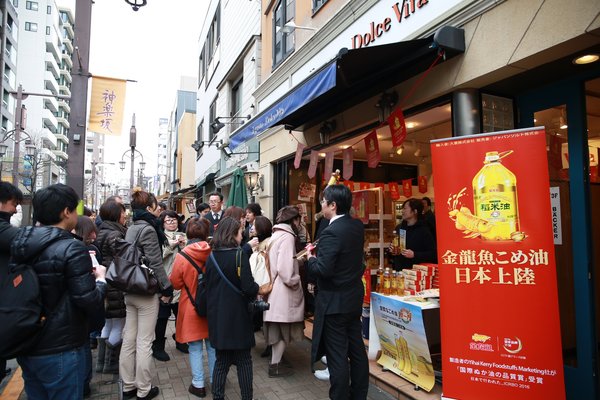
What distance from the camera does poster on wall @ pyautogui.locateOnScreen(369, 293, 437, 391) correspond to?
3.81 meters

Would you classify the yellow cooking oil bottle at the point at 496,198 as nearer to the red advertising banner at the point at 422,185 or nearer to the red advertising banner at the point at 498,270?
the red advertising banner at the point at 498,270

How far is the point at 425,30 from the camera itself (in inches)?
187

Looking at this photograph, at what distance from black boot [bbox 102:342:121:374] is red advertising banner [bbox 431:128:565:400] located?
394cm

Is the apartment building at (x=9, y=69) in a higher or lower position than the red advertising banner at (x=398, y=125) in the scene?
higher

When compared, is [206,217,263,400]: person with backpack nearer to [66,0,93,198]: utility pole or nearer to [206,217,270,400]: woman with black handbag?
[206,217,270,400]: woman with black handbag

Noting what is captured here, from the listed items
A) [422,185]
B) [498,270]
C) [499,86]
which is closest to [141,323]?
[498,270]

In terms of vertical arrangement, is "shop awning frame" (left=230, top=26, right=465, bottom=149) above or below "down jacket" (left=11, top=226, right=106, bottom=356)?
above

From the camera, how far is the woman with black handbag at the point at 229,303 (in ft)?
11.7

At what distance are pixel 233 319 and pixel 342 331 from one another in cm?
105

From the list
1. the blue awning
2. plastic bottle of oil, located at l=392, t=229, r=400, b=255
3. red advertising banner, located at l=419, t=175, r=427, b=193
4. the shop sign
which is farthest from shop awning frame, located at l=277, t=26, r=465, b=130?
red advertising banner, located at l=419, t=175, r=427, b=193

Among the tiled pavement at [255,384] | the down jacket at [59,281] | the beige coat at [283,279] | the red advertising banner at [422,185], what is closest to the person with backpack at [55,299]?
the down jacket at [59,281]

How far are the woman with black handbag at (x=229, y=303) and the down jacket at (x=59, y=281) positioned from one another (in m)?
1.25

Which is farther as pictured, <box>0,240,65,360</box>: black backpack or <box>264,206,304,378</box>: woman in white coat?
<box>264,206,304,378</box>: woman in white coat

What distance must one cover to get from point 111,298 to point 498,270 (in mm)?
4082
